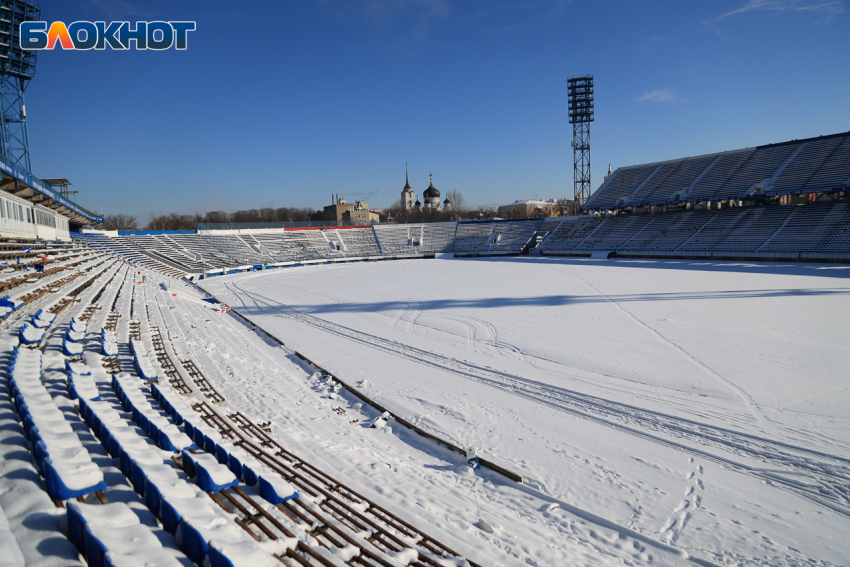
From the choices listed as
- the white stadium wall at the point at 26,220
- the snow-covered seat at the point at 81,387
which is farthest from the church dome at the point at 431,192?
the snow-covered seat at the point at 81,387

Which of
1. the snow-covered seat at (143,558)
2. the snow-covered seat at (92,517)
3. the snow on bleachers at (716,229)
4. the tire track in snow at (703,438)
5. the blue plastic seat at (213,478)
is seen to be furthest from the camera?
the snow on bleachers at (716,229)

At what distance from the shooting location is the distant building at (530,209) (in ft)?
346

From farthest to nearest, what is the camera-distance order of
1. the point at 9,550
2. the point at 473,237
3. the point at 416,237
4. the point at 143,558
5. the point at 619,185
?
1. the point at 416,237
2. the point at 473,237
3. the point at 619,185
4. the point at 143,558
5. the point at 9,550

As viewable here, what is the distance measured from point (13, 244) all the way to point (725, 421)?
72.7ft

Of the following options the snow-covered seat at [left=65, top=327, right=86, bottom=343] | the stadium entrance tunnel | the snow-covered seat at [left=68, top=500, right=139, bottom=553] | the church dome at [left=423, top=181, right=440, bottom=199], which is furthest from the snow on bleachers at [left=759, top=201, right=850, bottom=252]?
the church dome at [left=423, top=181, right=440, bottom=199]

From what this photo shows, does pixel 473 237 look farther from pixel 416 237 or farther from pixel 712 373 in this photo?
pixel 712 373

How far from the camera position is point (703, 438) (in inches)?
263

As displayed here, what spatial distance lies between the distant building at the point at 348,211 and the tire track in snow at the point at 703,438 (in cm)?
8082

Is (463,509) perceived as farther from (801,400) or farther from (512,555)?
(801,400)

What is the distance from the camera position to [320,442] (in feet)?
22.7

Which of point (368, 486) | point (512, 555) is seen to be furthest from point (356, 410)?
point (512, 555)

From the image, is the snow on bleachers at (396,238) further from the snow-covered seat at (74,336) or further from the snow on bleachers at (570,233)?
the snow-covered seat at (74,336)

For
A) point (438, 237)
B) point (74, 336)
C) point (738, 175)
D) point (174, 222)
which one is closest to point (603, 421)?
point (74, 336)

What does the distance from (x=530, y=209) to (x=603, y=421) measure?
117 m
